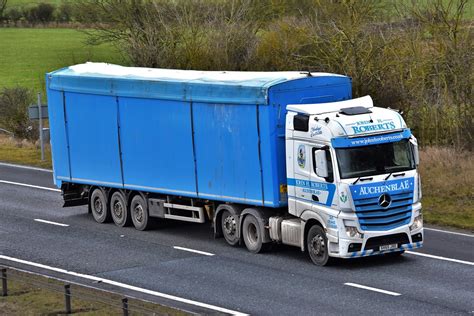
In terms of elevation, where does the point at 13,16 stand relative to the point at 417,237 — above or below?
above

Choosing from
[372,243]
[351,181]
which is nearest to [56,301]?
[351,181]

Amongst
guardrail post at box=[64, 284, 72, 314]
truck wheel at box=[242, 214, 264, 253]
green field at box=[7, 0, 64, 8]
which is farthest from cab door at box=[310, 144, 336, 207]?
green field at box=[7, 0, 64, 8]

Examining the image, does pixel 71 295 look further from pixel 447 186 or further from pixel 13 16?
pixel 13 16

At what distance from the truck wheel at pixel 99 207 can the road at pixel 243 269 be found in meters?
0.27

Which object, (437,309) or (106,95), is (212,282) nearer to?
(437,309)

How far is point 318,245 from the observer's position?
62.5 ft

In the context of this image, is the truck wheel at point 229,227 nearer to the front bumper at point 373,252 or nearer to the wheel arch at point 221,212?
the wheel arch at point 221,212

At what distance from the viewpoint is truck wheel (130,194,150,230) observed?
23266 mm

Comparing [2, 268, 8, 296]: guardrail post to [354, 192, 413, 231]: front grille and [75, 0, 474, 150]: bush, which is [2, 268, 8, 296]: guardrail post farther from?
[75, 0, 474, 150]: bush

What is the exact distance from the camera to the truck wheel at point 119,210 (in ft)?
Result: 78.0

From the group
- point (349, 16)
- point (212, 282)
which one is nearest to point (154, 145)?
point (212, 282)

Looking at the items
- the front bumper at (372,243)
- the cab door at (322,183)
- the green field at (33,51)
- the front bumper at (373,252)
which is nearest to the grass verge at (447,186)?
the front bumper at (373,252)

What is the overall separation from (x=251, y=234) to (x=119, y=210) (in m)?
4.58

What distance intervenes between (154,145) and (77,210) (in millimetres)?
5049
